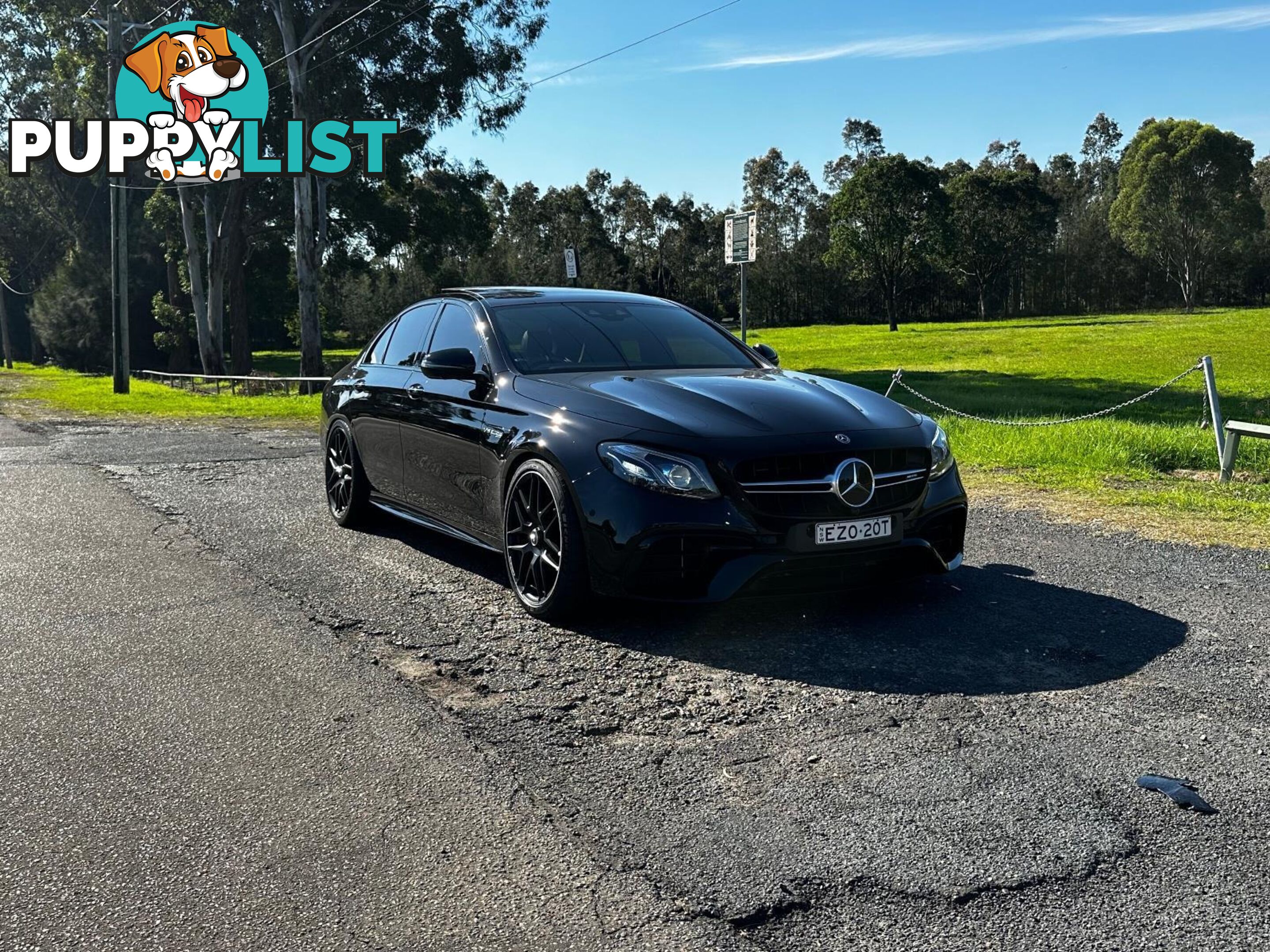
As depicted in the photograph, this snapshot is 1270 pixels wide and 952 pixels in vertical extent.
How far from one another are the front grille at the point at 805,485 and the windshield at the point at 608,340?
4.72 ft

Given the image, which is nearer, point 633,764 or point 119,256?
point 633,764

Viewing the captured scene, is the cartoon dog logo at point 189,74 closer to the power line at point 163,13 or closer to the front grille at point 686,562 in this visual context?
the power line at point 163,13

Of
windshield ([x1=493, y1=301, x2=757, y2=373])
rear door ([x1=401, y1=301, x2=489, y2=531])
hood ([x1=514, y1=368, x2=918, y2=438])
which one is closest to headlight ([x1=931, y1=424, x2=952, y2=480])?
hood ([x1=514, y1=368, x2=918, y2=438])

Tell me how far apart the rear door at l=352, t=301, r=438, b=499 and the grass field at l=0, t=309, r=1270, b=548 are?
4.76 metres

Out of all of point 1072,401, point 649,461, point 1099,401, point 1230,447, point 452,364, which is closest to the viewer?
point 649,461

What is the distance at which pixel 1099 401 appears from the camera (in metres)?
21.2

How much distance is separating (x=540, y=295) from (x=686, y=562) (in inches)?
106

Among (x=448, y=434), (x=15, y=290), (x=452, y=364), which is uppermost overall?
(x=15, y=290)

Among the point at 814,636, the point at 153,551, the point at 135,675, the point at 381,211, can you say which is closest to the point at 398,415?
the point at 153,551

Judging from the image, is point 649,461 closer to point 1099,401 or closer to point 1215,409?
point 1215,409

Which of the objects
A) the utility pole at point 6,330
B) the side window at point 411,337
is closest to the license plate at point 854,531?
the side window at point 411,337

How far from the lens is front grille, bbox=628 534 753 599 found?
487 centimetres

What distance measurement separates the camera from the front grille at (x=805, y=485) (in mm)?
4926

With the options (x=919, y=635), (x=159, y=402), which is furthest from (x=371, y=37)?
(x=919, y=635)
